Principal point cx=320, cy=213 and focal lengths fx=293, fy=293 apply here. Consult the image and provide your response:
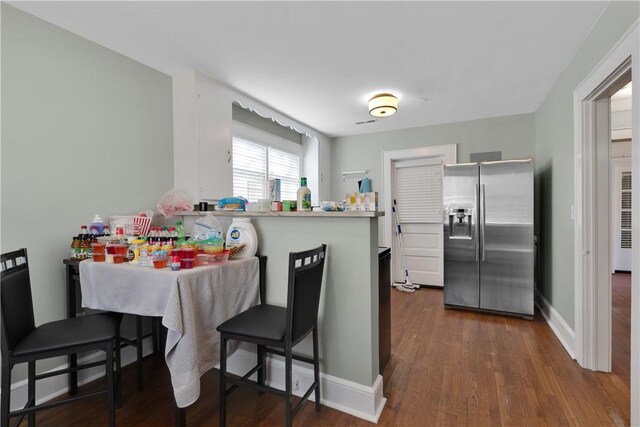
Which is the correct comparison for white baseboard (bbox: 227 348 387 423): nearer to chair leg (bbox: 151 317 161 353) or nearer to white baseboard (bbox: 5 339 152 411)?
chair leg (bbox: 151 317 161 353)

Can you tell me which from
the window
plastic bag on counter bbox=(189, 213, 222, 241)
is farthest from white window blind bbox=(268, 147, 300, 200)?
plastic bag on counter bbox=(189, 213, 222, 241)

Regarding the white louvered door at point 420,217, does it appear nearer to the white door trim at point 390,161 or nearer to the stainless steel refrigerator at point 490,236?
the white door trim at point 390,161

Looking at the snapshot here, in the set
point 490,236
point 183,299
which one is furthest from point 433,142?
point 183,299

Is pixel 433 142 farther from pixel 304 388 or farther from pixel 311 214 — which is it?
pixel 304 388

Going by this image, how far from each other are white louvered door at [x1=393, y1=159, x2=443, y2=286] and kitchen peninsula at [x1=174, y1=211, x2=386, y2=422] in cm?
302

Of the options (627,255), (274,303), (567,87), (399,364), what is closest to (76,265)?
(274,303)

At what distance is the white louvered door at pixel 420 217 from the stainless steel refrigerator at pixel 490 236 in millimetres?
952

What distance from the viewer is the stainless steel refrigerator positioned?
10.5 ft

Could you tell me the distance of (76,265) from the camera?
1.89 metres

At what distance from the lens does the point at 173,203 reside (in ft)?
8.07

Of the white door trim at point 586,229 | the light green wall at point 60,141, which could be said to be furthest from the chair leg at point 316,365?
the white door trim at point 586,229

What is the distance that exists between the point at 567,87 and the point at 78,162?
3.98 meters

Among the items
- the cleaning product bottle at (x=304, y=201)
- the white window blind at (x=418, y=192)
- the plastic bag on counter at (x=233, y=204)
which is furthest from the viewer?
the white window blind at (x=418, y=192)

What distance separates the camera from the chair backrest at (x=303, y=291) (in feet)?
4.76
